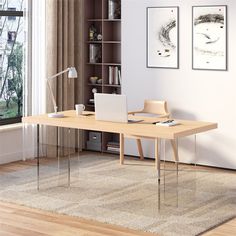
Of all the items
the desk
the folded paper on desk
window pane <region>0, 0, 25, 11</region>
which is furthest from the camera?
window pane <region>0, 0, 25, 11</region>

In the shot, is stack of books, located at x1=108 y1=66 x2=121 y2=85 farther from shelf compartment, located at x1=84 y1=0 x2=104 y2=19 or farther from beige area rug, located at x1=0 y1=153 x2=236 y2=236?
beige area rug, located at x1=0 y1=153 x2=236 y2=236

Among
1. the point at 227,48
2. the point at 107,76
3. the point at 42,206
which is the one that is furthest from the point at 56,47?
the point at 42,206

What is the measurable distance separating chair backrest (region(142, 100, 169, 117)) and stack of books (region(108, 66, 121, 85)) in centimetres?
69

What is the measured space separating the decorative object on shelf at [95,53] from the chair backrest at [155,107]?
106cm

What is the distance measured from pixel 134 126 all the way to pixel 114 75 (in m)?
2.67

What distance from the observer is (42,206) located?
5891 mm

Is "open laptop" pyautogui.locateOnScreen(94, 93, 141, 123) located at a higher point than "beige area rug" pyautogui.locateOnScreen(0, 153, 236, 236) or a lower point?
higher

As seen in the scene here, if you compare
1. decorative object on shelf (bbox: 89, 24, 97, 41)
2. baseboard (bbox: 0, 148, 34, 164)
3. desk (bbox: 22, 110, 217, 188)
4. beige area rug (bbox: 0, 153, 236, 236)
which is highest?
decorative object on shelf (bbox: 89, 24, 97, 41)

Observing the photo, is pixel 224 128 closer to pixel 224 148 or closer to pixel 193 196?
pixel 224 148

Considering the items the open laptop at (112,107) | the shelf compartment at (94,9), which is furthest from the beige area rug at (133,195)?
the shelf compartment at (94,9)

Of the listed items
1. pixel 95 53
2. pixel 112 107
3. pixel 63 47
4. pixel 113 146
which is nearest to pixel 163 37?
pixel 95 53

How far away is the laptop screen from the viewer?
600cm

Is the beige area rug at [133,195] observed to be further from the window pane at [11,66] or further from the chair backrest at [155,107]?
the window pane at [11,66]

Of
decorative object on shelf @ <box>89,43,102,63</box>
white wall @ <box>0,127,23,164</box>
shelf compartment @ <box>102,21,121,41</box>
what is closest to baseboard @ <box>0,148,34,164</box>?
white wall @ <box>0,127,23,164</box>
